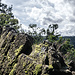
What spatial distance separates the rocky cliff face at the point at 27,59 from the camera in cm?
1640

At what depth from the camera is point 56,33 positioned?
7606cm

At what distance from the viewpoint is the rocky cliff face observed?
16.4 m

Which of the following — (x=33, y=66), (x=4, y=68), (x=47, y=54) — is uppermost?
(x=47, y=54)

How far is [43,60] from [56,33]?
6047cm

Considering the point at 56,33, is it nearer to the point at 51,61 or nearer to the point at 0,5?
the point at 0,5

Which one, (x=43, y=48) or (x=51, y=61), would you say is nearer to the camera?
(x=51, y=61)

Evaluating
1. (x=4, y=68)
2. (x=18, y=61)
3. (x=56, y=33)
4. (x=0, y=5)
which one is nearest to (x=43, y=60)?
(x=18, y=61)

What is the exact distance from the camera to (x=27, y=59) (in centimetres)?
1850

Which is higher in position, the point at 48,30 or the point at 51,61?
the point at 48,30

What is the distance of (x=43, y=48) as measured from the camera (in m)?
20.4

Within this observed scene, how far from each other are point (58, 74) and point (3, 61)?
1224 cm

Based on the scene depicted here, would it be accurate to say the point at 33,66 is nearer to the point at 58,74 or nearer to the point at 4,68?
the point at 58,74

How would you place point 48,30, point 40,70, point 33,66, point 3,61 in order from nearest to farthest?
point 40,70 < point 33,66 < point 3,61 < point 48,30

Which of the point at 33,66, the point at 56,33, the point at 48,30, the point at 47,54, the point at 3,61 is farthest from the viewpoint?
the point at 48,30
